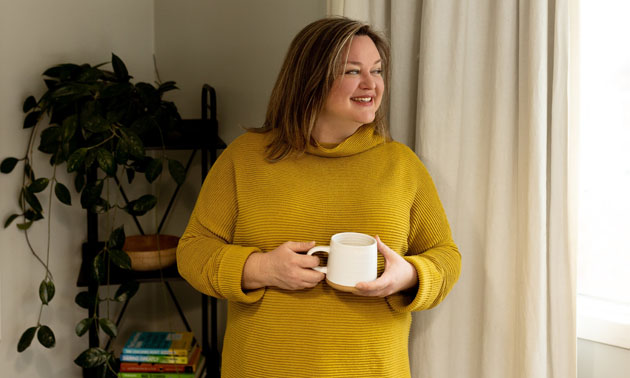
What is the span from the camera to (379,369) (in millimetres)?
1248

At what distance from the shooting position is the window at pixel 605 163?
1.47 m

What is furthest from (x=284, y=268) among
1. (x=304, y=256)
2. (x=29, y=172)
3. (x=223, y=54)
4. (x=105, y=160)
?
(x=223, y=54)

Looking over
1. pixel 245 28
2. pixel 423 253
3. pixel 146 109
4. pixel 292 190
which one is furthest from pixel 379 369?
pixel 245 28

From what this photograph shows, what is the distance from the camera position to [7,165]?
163cm

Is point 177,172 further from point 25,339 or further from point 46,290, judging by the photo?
point 25,339

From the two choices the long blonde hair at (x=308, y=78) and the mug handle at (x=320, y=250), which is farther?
the long blonde hair at (x=308, y=78)

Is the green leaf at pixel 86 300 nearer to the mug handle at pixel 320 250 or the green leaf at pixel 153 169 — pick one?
the green leaf at pixel 153 169

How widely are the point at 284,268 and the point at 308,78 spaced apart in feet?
1.46

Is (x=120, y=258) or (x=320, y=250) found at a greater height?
(x=320, y=250)

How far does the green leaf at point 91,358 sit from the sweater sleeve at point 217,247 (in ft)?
2.01

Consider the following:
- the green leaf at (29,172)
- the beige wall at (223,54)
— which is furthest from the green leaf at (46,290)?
the beige wall at (223,54)

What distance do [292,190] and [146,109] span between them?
34.4 inches

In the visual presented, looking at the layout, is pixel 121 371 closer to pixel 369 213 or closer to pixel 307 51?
pixel 369 213

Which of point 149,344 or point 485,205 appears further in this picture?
point 149,344
